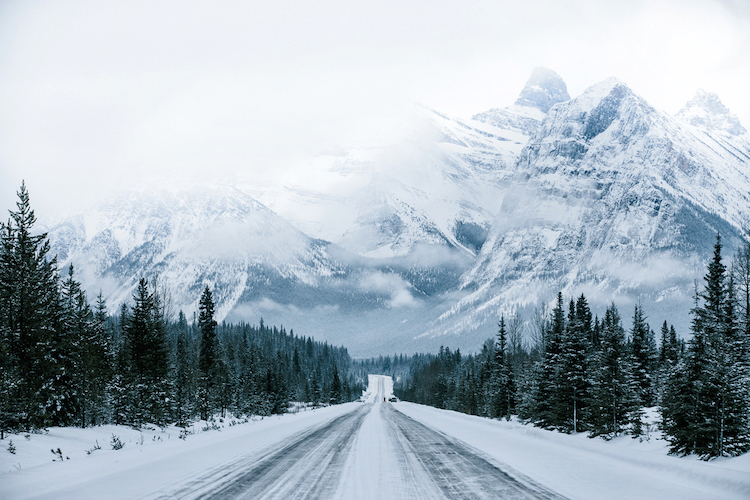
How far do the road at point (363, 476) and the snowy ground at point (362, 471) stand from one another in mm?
24

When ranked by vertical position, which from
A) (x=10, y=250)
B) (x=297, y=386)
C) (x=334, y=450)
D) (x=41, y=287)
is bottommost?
(x=297, y=386)

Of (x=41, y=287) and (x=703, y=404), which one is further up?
(x=41, y=287)

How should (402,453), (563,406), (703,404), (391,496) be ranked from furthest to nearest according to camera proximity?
(563,406) → (402,453) → (703,404) → (391,496)

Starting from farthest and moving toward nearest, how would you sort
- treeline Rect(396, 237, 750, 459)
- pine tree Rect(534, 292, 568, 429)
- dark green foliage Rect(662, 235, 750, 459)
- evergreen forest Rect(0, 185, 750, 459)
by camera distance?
pine tree Rect(534, 292, 568, 429)
evergreen forest Rect(0, 185, 750, 459)
treeline Rect(396, 237, 750, 459)
dark green foliage Rect(662, 235, 750, 459)

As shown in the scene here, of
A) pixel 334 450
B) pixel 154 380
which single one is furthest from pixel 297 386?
pixel 334 450

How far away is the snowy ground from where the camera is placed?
985 cm

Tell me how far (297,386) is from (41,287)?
93244 millimetres

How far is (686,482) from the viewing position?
10555 millimetres

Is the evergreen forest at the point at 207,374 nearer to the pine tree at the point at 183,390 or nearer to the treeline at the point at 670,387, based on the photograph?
the treeline at the point at 670,387

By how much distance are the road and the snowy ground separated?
2 centimetres

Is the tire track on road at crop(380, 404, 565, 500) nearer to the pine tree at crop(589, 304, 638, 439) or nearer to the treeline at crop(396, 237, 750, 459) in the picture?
the treeline at crop(396, 237, 750, 459)

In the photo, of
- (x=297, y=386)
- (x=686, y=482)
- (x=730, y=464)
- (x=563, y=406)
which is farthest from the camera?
(x=297, y=386)

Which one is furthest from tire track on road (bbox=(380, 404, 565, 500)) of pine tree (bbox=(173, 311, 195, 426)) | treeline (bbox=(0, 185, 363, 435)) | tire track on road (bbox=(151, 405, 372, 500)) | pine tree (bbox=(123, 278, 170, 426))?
pine tree (bbox=(173, 311, 195, 426))

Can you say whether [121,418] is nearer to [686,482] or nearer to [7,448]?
[7,448]
